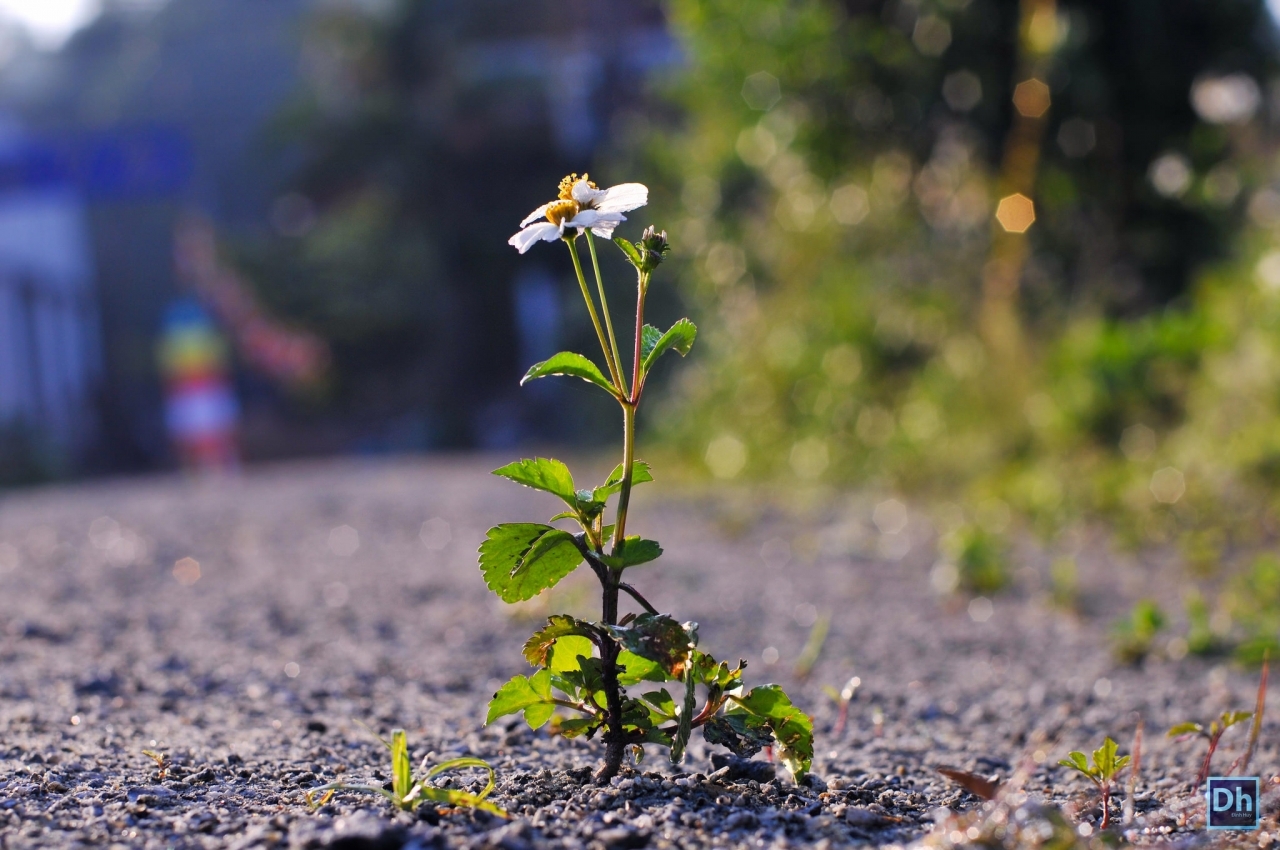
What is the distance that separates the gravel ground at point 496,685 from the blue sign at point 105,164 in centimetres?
906

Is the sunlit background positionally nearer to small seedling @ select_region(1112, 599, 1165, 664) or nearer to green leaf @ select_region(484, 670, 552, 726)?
small seedling @ select_region(1112, 599, 1165, 664)

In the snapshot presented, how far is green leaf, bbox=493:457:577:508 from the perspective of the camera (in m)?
1.11

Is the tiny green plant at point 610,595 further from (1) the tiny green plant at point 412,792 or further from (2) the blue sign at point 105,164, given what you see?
(2) the blue sign at point 105,164

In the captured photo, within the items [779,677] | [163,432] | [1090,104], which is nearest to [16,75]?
[163,432]

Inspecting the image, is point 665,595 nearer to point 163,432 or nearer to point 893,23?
point 893,23

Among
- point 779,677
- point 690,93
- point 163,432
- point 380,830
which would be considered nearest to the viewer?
point 380,830

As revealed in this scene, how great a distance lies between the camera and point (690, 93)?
19.9 ft

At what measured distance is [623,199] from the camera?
3.56 feet

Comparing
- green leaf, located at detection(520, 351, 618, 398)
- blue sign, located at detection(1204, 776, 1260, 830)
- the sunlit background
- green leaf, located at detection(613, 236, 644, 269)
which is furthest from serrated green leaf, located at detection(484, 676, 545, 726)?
the sunlit background

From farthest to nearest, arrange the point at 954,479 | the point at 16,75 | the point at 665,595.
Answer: the point at 16,75
the point at 954,479
the point at 665,595

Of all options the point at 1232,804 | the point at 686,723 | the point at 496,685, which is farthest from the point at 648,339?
the point at 496,685

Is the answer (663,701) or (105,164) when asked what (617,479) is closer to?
(663,701)

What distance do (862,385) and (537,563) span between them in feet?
14.9

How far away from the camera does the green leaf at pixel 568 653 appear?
1200 millimetres
